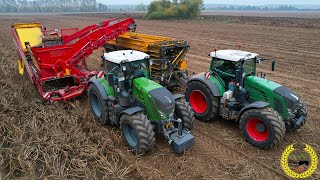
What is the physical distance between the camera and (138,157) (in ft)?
18.0

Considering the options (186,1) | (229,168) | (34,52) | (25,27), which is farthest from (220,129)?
(186,1)

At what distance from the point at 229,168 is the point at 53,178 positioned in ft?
10.7

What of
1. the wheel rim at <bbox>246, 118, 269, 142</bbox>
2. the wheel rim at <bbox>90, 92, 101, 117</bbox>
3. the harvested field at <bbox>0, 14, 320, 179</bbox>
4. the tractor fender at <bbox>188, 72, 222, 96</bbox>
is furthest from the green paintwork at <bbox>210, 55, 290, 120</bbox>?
the wheel rim at <bbox>90, 92, 101, 117</bbox>

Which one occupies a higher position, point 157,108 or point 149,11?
point 149,11

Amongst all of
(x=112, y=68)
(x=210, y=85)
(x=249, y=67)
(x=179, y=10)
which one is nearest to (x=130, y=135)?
(x=112, y=68)

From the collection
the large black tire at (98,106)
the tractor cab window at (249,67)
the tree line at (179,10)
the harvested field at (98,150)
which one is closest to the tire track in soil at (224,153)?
the harvested field at (98,150)

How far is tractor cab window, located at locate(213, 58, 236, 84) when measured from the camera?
6719mm

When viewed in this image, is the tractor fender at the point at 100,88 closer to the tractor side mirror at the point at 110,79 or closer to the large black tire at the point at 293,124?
the tractor side mirror at the point at 110,79

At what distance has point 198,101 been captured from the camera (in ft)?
24.7

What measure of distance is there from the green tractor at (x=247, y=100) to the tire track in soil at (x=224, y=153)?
1.59 ft

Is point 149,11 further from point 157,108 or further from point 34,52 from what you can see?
Result: point 157,108

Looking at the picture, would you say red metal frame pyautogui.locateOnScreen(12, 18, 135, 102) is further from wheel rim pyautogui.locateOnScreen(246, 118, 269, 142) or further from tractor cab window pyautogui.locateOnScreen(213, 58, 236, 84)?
wheel rim pyautogui.locateOnScreen(246, 118, 269, 142)

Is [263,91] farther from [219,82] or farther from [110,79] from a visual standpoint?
[110,79]

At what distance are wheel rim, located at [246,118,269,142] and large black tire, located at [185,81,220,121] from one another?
43.2 inches
